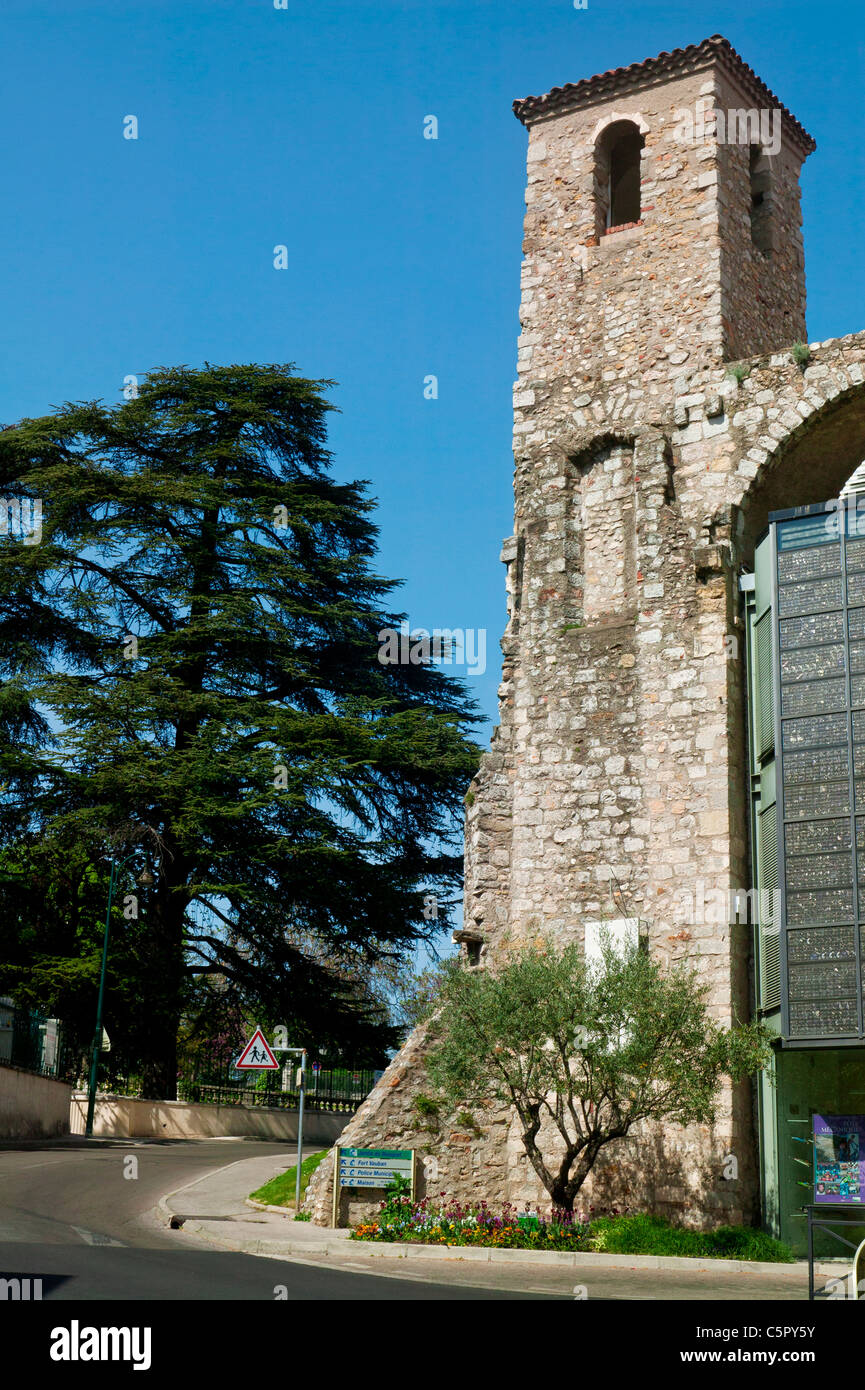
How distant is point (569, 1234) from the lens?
47.7 feet

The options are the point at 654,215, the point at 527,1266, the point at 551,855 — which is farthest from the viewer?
the point at 654,215

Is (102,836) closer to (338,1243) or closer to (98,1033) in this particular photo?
(98,1033)

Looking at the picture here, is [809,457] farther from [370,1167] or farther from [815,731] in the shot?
[370,1167]

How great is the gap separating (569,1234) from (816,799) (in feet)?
17.6

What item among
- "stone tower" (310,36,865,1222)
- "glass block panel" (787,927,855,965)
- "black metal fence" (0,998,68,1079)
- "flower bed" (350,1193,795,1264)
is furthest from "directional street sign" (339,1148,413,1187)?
"black metal fence" (0,998,68,1079)

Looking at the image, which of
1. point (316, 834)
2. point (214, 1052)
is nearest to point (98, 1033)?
point (316, 834)

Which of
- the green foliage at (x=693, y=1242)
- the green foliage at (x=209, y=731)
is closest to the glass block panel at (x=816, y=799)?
the green foliage at (x=693, y=1242)

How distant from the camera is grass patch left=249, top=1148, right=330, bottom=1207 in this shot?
17.6 m

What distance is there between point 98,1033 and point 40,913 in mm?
3728

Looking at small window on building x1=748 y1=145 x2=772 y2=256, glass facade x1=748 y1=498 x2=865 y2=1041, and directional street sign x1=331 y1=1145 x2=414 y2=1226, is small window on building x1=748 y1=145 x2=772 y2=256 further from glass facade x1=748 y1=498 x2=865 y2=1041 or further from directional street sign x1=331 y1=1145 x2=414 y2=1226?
directional street sign x1=331 y1=1145 x2=414 y2=1226

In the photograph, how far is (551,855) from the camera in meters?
16.9

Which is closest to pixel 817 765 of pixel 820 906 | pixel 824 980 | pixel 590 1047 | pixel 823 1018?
pixel 820 906

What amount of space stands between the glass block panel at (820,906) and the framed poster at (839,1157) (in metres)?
2.04

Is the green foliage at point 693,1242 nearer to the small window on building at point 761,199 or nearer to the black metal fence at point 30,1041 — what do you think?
the small window on building at point 761,199
